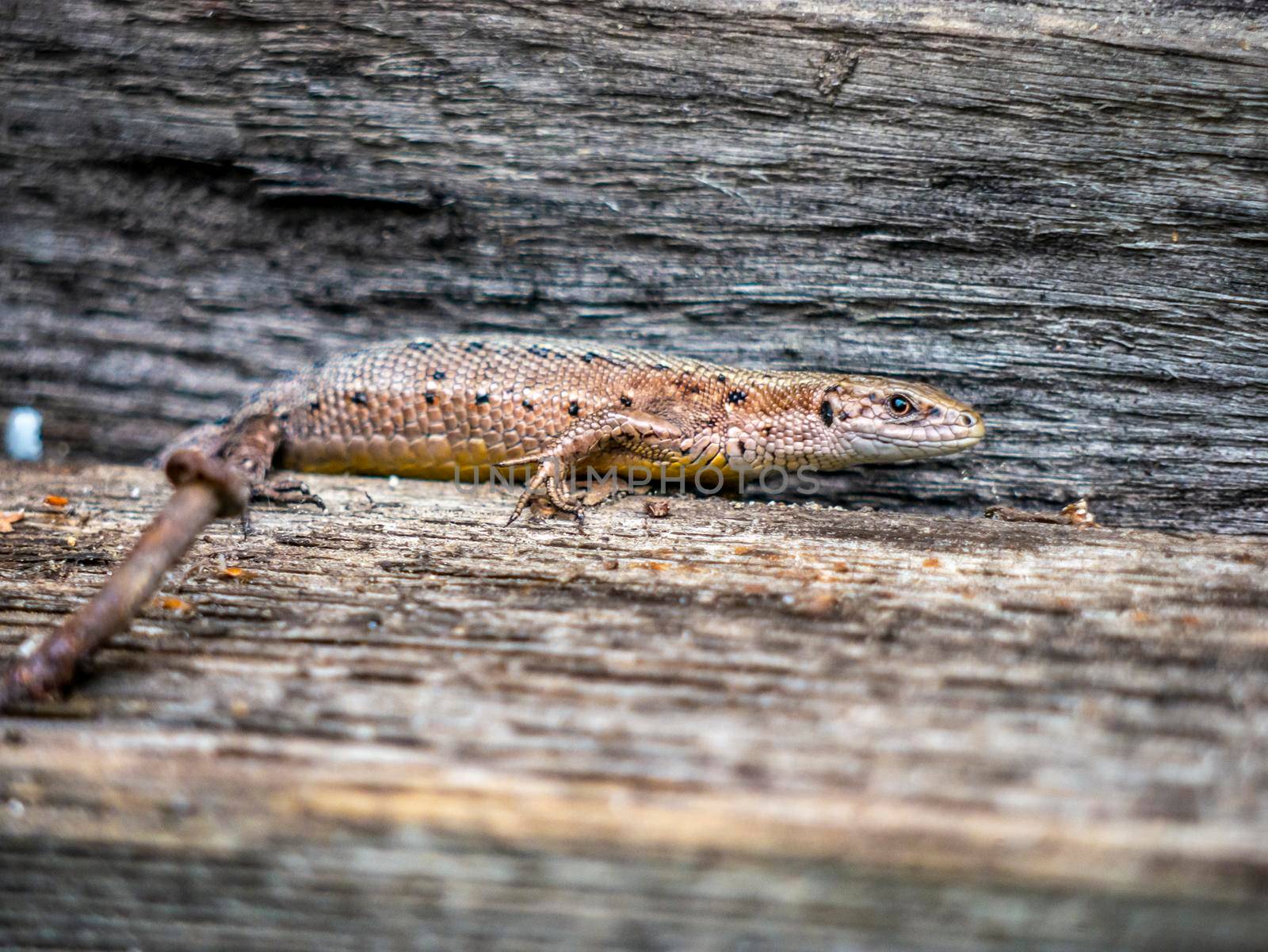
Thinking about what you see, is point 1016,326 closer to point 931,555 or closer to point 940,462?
point 940,462

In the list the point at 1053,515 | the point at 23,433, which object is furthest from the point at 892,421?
the point at 23,433

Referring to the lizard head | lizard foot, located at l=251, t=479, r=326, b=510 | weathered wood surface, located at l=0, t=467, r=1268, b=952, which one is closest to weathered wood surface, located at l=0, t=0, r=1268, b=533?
the lizard head

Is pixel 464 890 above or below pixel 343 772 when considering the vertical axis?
below

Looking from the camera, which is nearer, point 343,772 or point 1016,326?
point 343,772

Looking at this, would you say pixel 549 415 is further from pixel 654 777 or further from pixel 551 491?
pixel 654 777

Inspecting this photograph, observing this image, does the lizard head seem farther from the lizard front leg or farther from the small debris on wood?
the lizard front leg

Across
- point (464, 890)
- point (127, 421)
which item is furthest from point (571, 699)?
point (127, 421)

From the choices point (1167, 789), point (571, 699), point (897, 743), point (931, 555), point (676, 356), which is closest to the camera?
point (1167, 789)

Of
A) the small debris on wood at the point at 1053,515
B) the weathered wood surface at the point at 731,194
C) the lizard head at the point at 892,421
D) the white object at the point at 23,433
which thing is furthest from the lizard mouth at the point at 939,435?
the white object at the point at 23,433
